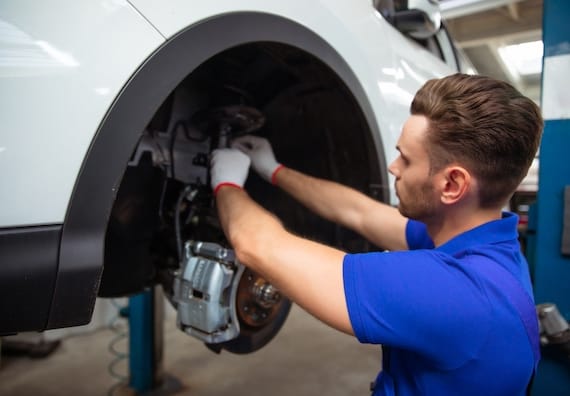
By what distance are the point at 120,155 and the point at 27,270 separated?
0.18 m

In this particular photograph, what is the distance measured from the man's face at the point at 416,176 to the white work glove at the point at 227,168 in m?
0.35

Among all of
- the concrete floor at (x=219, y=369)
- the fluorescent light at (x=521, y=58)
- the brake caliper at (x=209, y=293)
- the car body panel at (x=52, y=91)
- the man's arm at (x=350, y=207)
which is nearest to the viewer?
the car body panel at (x=52, y=91)

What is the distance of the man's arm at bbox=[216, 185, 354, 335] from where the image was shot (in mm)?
608

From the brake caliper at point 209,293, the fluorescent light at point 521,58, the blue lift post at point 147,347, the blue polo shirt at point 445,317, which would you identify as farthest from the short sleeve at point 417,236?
the fluorescent light at point 521,58

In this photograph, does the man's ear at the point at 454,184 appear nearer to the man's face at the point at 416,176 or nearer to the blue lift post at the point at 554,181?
the man's face at the point at 416,176

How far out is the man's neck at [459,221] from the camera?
2.42ft

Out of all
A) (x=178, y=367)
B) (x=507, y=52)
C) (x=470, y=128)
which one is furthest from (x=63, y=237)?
(x=507, y=52)

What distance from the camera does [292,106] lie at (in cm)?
118

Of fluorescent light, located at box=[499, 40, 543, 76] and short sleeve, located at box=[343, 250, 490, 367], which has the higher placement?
fluorescent light, located at box=[499, 40, 543, 76]

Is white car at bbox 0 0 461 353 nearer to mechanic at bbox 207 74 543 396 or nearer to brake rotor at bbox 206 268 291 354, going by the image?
brake rotor at bbox 206 268 291 354

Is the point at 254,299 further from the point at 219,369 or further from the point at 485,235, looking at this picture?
the point at 219,369

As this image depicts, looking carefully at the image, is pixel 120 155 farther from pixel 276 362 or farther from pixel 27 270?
pixel 276 362

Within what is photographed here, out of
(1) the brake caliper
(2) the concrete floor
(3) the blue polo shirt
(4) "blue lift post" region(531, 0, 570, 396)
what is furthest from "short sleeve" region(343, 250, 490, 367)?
(2) the concrete floor

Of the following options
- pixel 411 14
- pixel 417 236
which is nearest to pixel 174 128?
pixel 417 236
